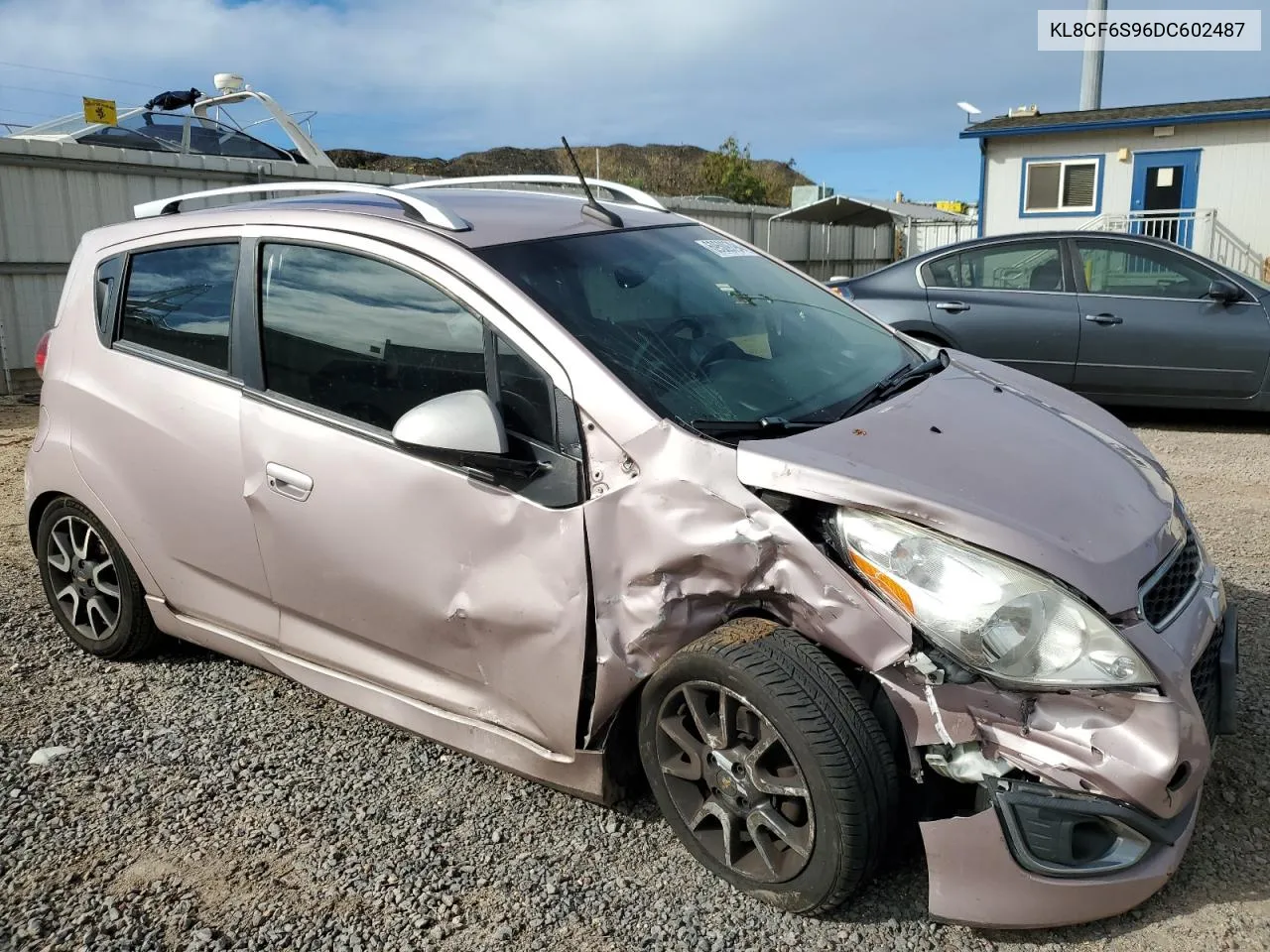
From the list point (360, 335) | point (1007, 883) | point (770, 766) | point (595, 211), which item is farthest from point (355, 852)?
point (595, 211)

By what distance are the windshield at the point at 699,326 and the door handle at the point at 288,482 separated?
846mm

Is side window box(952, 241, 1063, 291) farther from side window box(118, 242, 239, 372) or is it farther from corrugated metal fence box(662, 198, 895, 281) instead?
corrugated metal fence box(662, 198, 895, 281)

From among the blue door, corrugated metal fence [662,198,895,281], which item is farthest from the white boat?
the blue door

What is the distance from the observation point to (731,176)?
42.8m

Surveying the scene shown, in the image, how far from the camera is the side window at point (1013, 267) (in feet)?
26.7

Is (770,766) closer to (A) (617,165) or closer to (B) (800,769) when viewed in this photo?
(B) (800,769)

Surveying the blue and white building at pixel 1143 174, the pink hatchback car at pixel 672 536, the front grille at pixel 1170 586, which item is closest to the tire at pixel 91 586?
the pink hatchback car at pixel 672 536

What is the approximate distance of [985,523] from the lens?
7.74 feet

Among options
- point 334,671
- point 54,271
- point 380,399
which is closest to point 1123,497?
point 380,399

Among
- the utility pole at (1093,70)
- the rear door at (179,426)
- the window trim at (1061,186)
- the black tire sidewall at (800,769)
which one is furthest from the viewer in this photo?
the utility pole at (1093,70)

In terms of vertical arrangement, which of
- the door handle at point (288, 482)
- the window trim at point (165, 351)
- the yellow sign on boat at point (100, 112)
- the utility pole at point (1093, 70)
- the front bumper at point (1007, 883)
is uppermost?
the utility pole at point (1093, 70)

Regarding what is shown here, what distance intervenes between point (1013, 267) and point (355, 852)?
7.07 meters

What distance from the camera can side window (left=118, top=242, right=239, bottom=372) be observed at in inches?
135

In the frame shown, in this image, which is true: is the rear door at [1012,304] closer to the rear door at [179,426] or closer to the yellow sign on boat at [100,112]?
the rear door at [179,426]
